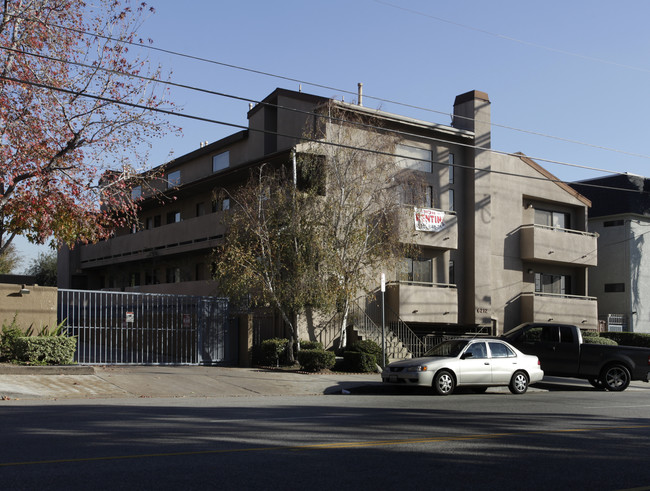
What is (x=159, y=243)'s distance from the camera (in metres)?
35.0

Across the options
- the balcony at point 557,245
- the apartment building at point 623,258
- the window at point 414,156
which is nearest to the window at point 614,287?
the apartment building at point 623,258

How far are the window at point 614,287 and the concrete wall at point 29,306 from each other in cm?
3113

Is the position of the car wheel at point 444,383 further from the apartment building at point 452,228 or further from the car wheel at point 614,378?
the apartment building at point 452,228

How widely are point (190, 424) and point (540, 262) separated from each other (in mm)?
27293

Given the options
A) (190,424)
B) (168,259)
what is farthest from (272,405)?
(168,259)

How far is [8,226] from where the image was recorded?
66.0ft

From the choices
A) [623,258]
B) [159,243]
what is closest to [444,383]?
[159,243]

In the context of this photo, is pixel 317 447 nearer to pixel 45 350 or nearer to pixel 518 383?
pixel 518 383

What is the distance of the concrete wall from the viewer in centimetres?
1908

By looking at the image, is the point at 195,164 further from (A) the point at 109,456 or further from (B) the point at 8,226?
(A) the point at 109,456

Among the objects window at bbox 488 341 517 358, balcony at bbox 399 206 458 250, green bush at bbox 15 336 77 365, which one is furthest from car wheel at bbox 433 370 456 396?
balcony at bbox 399 206 458 250

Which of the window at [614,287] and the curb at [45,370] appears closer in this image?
the curb at [45,370]

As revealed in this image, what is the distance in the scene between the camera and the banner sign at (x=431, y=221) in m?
28.4

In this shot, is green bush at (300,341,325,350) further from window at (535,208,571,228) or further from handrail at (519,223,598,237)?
window at (535,208,571,228)
